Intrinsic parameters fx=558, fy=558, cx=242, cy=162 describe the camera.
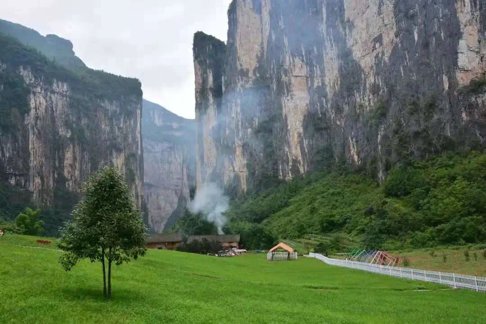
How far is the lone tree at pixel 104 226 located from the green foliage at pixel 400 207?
41.8 meters

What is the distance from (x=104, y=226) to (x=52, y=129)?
479ft

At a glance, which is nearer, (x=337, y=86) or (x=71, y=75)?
(x=337, y=86)

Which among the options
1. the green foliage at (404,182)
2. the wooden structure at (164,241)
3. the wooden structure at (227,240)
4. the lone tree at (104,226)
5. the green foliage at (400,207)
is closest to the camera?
the lone tree at (104,226)

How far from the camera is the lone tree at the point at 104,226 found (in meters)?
20.5

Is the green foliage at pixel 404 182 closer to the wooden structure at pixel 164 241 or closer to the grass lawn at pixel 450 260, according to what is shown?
the grass lawn at pixel 450 260

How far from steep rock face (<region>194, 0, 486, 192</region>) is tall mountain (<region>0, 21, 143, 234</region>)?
30.8 m

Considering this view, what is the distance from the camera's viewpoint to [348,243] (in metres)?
67.9

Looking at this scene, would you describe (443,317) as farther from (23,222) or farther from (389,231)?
(23,222)

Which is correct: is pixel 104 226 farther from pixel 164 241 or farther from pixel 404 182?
pixel 164 241

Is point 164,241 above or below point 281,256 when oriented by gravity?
above

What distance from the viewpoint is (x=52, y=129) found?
158m

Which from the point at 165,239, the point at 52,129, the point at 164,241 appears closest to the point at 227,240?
the point at 165,239

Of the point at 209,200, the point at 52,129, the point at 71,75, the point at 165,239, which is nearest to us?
the point at 165,239

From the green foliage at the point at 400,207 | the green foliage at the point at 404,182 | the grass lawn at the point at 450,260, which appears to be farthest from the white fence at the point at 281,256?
the green foliage at the point at 404,182
